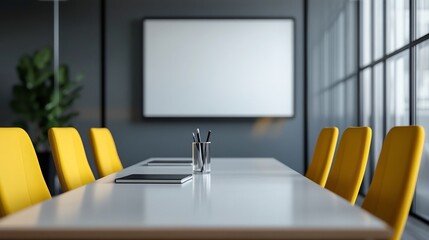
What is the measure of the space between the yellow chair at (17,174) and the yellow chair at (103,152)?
4.39ft

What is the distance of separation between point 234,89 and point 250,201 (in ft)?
17.1

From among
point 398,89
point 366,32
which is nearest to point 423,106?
point 398,89

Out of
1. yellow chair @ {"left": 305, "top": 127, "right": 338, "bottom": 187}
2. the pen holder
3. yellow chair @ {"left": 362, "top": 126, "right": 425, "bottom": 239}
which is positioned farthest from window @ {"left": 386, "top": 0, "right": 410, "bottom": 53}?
yellow chair @ {"left": 362, "top": 126, "right": 425, "bottom": 239}

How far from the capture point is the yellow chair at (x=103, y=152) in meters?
3.79

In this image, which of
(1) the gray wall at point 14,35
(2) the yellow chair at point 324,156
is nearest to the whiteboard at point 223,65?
(1) the gray wall at point 14,35

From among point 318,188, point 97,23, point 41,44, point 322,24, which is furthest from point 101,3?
point 318,188

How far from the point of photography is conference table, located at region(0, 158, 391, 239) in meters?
1.24

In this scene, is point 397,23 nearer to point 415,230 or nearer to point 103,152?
point 415,230

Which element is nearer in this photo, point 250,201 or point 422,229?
point 250,201

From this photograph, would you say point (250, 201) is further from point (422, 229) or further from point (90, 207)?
point (422, 229)

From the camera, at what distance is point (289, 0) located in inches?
272

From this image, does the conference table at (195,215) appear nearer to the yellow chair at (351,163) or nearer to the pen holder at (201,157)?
the yellow chair at (351,163)

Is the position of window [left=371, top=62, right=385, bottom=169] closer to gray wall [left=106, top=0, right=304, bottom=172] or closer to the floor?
gray wall [left=106, top=0, right=304, bottom=172]

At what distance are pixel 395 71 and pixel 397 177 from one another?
3.90 meters
